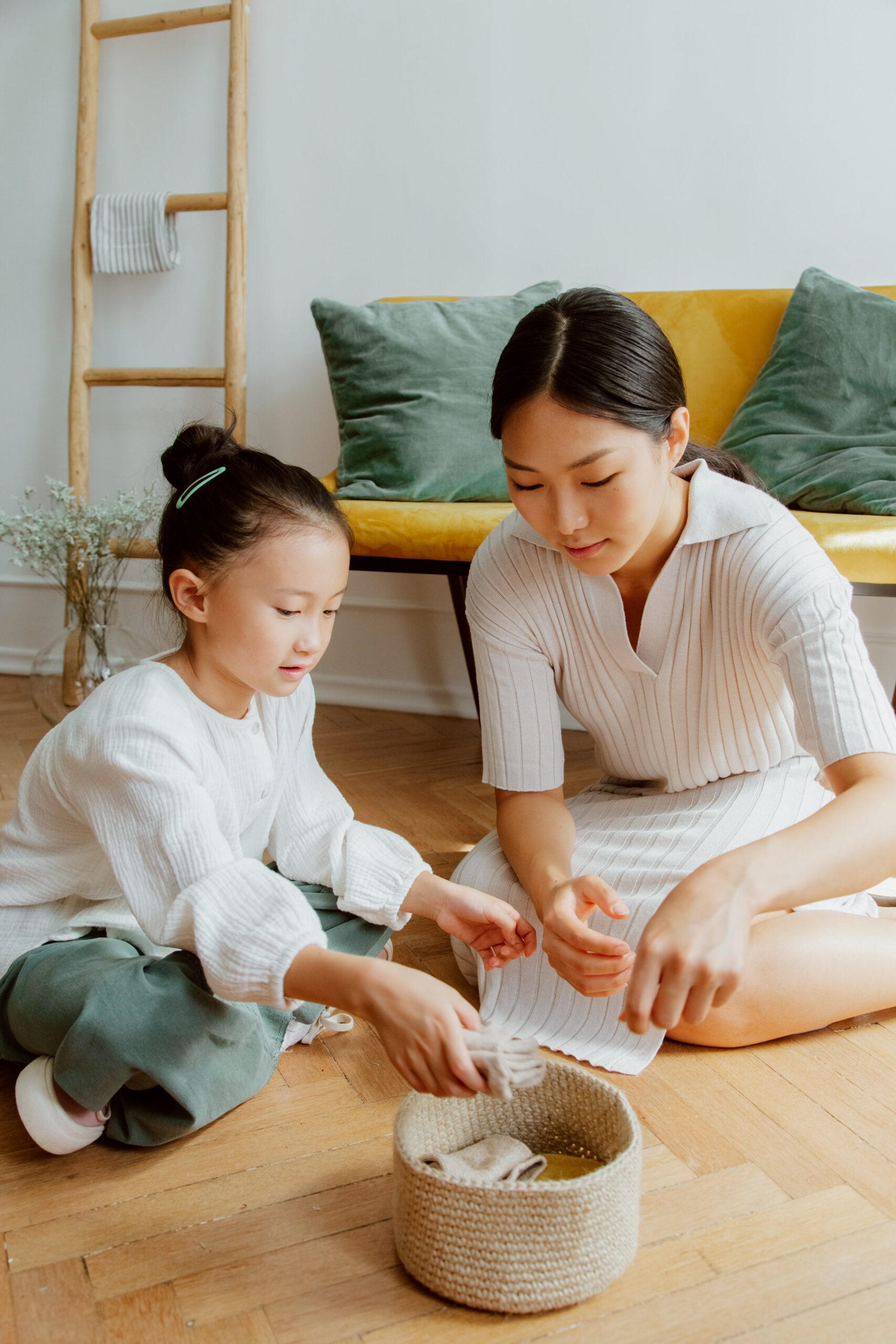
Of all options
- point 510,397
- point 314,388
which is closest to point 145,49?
point 314,388

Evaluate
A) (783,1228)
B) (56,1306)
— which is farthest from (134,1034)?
(783,1228)

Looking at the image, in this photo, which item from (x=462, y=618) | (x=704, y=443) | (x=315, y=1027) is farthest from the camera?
(x=462, y=618)

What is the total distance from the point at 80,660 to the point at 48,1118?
1.82 metres

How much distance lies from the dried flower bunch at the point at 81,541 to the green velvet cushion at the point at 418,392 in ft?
1.83

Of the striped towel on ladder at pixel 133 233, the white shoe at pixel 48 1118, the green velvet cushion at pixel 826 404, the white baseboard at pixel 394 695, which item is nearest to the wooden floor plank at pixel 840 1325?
the white shoe at pixel 48 1118

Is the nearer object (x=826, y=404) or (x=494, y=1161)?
(x=494, y=1161)

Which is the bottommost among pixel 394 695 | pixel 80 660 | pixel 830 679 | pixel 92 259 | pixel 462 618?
pixel 394 695

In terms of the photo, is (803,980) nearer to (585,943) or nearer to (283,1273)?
(585,943)

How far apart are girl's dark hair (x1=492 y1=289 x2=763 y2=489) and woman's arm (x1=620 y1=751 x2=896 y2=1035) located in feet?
1.32

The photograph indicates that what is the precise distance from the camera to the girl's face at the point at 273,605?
1.08m

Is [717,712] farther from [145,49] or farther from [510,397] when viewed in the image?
[145,49]

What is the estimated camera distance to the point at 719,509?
126cm

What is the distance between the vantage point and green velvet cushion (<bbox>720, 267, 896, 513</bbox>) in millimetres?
1921

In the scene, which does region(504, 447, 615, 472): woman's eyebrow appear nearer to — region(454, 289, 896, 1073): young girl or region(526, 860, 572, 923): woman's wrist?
region(454, 289, 896, 1073): young girl
